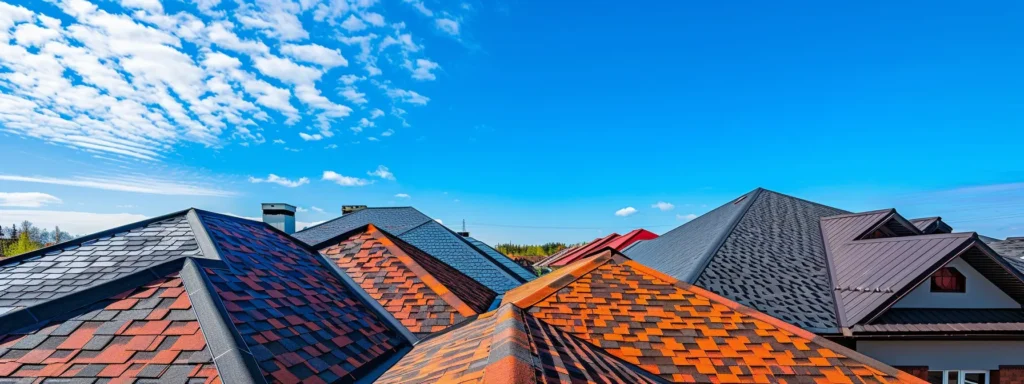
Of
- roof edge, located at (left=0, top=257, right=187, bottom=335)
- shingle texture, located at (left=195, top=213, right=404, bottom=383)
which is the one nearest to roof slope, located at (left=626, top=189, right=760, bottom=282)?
shingle texture, located at (left=195, top=213, right=404, bottom=383)

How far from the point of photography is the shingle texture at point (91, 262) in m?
5.21

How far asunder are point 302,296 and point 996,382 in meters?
15.9

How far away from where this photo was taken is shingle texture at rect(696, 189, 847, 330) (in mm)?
10391

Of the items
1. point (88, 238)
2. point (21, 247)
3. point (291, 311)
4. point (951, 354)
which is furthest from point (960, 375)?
point (21, 247)

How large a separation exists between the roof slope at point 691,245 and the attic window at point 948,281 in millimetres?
5130

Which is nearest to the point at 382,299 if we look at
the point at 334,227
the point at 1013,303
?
the point at 334,227

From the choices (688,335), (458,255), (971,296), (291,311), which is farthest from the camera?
(458,255)

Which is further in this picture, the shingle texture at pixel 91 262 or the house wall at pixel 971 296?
the house wall at pixel 971 296

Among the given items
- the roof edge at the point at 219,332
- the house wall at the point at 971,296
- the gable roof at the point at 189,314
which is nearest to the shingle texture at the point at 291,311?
the gable roof at the point at 189,314

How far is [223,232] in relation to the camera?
7.11 m

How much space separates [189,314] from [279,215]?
17.4m

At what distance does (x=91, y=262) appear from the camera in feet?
19.6

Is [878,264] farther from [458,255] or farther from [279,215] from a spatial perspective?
[279,215]

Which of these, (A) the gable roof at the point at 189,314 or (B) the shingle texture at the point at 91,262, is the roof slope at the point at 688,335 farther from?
(B) the shingle texture at the point at 91,262
